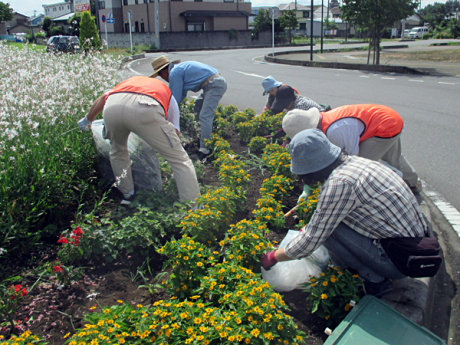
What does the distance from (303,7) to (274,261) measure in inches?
3883

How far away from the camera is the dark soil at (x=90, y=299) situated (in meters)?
2.30

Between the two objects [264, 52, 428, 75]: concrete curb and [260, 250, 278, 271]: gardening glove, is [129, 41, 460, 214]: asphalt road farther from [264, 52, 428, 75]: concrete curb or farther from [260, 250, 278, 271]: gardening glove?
[260, 250, 278, 271]: gardening glove

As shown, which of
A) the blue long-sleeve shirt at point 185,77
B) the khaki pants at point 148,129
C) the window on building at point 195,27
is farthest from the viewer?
the window on building at point 195,27

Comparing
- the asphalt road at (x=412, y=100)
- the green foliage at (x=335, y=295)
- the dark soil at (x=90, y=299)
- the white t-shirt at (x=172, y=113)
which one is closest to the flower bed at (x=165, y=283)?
the dark soil at (x=90, y=299)

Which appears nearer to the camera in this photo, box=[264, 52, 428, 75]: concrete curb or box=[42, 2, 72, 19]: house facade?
box=[264, 52, 428, 75]: concrete curb

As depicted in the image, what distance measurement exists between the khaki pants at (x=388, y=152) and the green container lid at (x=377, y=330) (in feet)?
5.88

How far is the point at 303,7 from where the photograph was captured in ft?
300

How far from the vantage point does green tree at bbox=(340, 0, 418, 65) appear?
580 inches

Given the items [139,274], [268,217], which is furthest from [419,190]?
[139,274]

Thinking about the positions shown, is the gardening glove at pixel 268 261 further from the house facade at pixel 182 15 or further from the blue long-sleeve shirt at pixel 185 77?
the house facade at pixel 182 15

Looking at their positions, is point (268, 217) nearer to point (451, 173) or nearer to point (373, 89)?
point (451, 173)

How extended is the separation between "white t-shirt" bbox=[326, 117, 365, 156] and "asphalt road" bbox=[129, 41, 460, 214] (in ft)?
4.81

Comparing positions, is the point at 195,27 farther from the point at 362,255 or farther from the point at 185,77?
the point at 362,255

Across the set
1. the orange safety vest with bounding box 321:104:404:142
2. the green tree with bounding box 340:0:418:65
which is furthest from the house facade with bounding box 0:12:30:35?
the orange safety vest with bounding box 321:104:404:142
